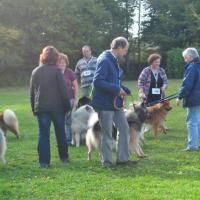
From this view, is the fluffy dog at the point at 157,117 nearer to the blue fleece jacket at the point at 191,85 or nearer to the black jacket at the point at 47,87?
the blue fleece jacket at the point at 191,85

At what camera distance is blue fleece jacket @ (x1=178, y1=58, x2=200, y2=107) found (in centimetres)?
972

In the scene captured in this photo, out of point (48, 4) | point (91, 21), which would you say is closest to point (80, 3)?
point (91, 21)

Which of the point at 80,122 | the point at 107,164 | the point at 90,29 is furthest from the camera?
the point at 90,29

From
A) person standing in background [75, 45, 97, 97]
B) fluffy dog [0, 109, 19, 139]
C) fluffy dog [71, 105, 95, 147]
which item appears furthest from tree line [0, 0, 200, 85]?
fluffy dog [71, 105, 95, 147]

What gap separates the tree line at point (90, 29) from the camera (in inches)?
1641

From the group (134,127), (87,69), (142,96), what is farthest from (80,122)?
(134,127)

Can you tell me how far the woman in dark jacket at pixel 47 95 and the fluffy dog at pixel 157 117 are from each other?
3850mm

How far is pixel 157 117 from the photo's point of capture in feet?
39.8

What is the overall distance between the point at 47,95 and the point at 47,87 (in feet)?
0.44

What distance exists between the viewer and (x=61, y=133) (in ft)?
28.7

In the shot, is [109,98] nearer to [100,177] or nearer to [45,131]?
[45,131]

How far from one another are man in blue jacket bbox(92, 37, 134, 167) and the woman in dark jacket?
656mm

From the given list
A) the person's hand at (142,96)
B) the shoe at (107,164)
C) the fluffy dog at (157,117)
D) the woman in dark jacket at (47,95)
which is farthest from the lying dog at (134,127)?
the fluffy dog at (157,117)

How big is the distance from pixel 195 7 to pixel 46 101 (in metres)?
46.5
